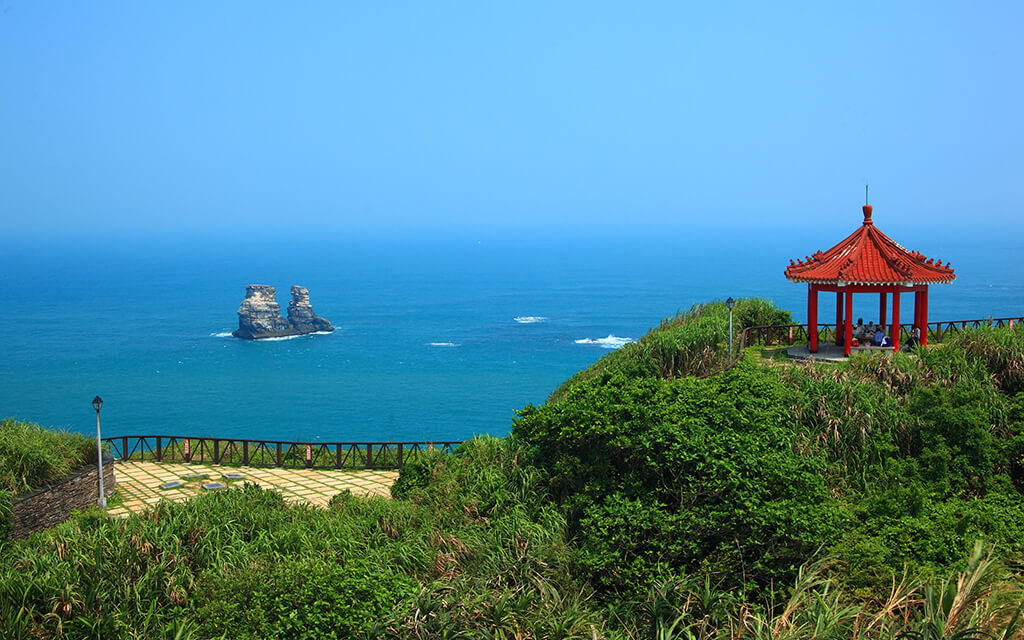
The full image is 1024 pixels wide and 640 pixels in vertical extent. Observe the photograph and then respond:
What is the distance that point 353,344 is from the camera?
3329 inches

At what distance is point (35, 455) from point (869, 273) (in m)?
18.2

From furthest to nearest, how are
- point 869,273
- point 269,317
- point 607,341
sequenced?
point 269,317
point 607,341
point 869,273

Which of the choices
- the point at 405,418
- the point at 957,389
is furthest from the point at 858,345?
the point at 405,418

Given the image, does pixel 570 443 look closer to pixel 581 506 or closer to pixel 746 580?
pixel 581 506

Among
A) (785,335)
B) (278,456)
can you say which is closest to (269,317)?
(278,456)

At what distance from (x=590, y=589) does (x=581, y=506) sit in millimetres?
1640

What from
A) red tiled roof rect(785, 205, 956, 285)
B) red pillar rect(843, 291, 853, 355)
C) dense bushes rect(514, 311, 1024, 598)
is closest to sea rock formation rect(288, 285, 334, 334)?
red tiled roof rect(785, 205, 956, 285)

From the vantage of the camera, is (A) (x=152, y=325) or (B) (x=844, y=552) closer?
(B) (x=844, y=552)

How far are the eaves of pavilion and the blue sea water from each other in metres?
34.4

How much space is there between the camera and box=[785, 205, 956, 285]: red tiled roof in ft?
63.2

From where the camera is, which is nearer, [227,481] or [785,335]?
[227,481]

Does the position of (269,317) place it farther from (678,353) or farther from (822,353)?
(822,353)

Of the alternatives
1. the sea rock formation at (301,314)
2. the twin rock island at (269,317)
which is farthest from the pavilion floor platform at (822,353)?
the sea rock formation at (301,314)

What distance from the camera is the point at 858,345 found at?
20.4 m
